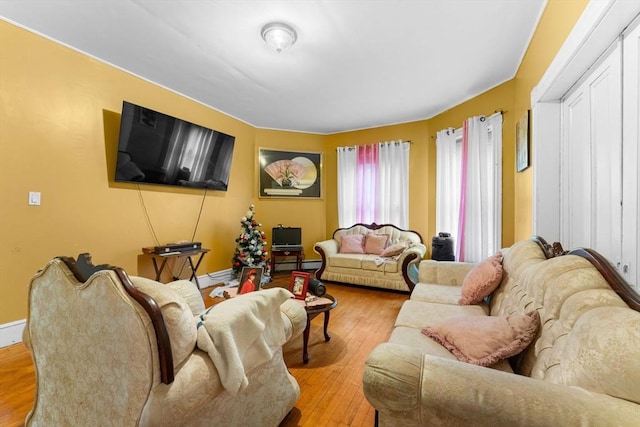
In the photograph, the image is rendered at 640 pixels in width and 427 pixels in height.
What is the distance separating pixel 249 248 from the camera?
4.31 m

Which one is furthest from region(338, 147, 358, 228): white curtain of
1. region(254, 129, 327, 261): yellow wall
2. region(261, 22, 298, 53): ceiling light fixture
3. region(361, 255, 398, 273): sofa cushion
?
region(261, 22, 298, 53): ceiling light fixture

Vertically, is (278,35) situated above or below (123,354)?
above

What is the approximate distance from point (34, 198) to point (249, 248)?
8.15 feet

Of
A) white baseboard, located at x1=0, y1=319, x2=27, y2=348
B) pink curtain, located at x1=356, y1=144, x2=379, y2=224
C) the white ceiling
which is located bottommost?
white baseboard, located at x1=0, y1=319, x2=27, y2=348

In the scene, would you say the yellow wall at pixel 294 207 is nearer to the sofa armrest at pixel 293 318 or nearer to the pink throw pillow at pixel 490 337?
the sofa armrest at pixel 293 318

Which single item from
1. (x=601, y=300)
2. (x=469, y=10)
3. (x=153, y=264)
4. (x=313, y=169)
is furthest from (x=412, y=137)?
(x=153, y=264)

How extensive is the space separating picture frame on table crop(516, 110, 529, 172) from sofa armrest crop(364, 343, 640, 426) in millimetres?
2200

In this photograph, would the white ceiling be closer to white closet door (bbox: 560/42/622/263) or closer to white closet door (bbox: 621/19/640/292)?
white closet door (bbox: 560/42/622/263)

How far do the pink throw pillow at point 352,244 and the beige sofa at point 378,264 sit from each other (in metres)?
0.09

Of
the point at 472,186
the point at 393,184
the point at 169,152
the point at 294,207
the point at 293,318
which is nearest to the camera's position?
the point at 293,318

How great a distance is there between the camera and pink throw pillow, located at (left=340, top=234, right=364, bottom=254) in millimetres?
4488

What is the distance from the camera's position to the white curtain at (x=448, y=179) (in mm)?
4004

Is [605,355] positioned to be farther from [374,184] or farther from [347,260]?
[374,184]

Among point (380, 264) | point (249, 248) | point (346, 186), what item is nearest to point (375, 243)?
point (380, 264)
